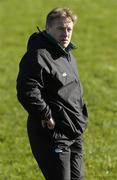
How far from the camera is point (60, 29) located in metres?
5.63

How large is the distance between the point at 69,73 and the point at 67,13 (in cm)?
63

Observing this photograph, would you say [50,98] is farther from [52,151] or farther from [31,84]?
[52,151]

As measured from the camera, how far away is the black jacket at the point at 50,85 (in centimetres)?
557

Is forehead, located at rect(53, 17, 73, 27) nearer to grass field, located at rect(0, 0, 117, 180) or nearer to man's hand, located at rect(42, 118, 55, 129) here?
man's hand, located at rect(42, 118, 55, 129)

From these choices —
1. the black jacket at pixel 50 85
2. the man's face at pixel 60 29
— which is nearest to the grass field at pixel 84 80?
the black jacket at pixel 50 85

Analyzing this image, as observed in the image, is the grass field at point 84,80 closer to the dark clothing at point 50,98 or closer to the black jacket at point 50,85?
the dark clothing at point 50,98

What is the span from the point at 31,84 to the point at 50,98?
12.1 inches

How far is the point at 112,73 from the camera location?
12.8 meters

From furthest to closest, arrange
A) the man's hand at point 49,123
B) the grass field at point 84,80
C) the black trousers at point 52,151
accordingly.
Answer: the grass field at point 84,80 < the black trousers at point 52,151 < the man's hand at point 49,123

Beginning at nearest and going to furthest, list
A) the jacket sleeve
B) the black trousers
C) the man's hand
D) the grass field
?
1. the jacket sleeve
2. the man's hand
3. the black trousers
4. the grass field

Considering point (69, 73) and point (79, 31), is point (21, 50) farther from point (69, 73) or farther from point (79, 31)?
point (69, 73)

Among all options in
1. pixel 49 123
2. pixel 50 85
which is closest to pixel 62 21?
pixel 50 85

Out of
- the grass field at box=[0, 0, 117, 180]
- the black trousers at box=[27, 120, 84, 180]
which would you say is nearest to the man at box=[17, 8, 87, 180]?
the black trousers at box=[27, 120, 84, 180]

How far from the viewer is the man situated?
558 centimetres
